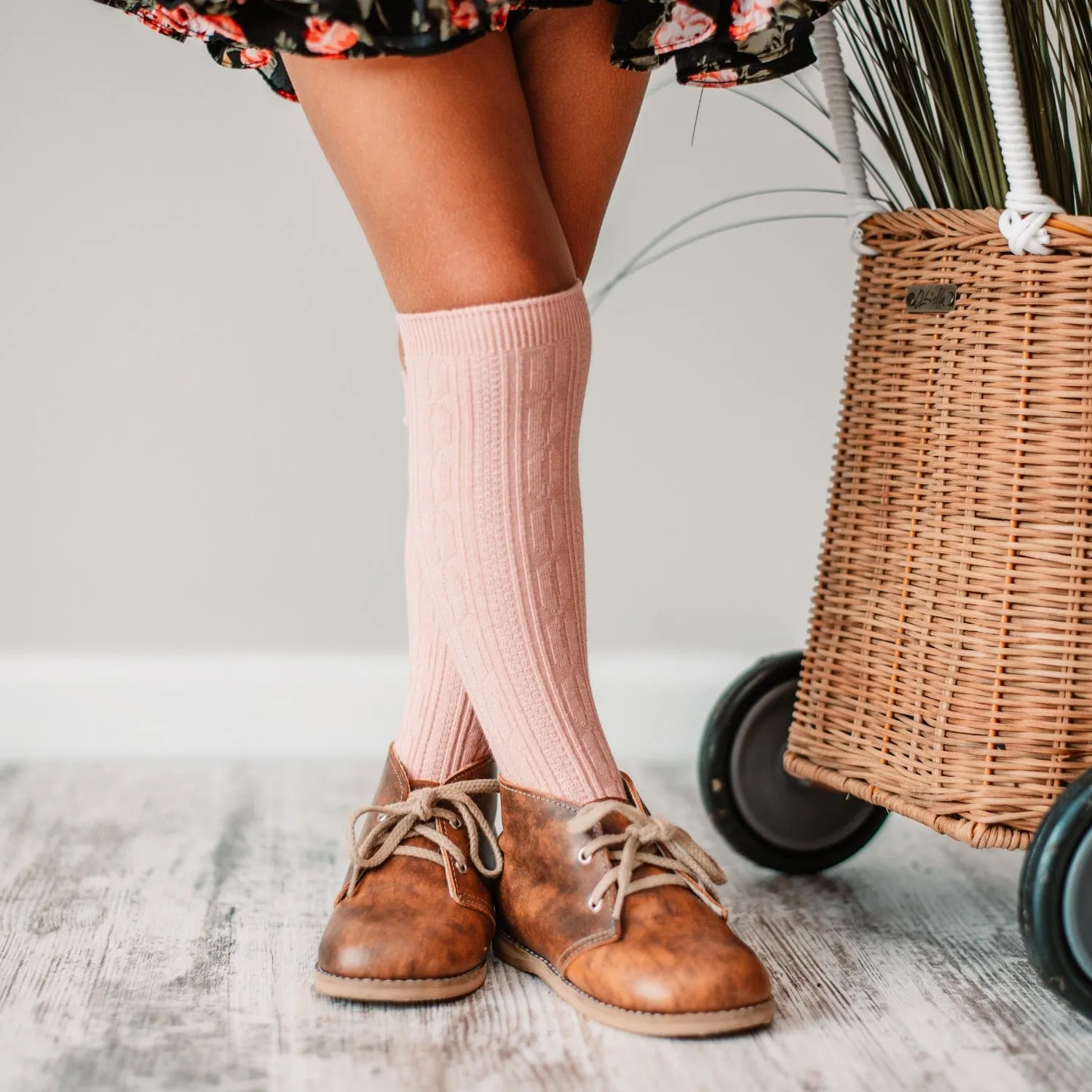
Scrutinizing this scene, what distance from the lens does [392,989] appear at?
0.71m

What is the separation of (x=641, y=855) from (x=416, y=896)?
0.48 feet

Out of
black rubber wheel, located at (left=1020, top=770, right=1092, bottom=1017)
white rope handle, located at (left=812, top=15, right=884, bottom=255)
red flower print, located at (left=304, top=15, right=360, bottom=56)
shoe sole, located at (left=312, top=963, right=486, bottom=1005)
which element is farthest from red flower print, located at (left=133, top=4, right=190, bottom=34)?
black rubber wheel, located at (left=1020, top=770, right=1092, bottom=1017)

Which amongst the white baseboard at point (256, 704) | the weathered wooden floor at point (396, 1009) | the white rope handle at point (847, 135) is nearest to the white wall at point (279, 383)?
the white baseboard at point (256, 704)

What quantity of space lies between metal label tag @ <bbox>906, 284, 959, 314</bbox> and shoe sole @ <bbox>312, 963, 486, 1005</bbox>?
542 millimetres

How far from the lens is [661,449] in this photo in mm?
1381

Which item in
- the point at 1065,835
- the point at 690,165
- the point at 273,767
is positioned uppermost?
the point at 690,165

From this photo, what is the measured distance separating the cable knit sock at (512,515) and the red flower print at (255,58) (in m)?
0.24

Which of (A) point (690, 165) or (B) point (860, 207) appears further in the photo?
(A) point (690, 165)

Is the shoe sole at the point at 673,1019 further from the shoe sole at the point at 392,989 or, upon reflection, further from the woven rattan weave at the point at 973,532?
the woven rattan weave at the point at 973,532

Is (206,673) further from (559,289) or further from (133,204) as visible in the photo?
(559,289)

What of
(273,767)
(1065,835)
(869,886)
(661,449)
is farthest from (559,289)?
(273,767)

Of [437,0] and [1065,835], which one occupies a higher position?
[437,0]

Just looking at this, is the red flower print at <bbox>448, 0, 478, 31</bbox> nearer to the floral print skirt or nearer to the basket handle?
the floral print skirt

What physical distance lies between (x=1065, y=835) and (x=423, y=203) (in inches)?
20.4
